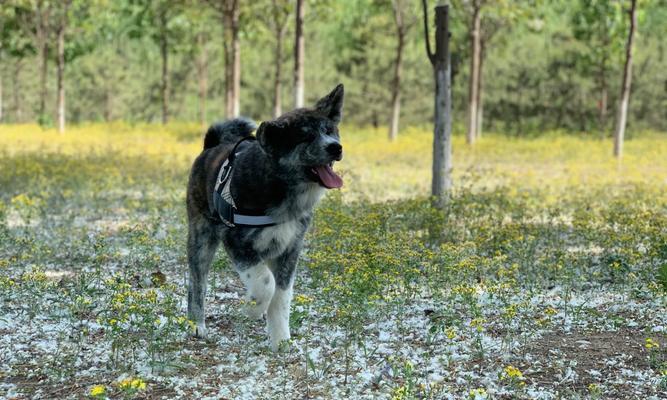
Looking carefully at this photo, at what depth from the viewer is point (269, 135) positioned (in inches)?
220

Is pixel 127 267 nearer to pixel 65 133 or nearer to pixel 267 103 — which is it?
pixel 65 133

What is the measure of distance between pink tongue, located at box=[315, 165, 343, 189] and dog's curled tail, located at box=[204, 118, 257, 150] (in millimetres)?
1769

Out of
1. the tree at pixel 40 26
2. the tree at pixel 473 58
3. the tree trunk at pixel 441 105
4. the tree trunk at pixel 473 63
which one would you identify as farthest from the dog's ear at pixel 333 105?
the tree at pixel 40 26

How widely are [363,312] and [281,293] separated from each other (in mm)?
881

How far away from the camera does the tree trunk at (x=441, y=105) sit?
12.2m

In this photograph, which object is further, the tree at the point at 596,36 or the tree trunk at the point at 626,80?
the tree at the point at 596,36

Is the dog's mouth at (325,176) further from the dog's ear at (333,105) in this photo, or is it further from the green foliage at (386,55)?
the green foliage at (386,55)

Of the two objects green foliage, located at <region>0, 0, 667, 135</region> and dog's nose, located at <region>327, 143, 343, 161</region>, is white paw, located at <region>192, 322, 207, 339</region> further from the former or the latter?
green foliage, located at <region>0, 0, 667, 135</region>

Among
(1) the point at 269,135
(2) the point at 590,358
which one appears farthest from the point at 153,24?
(2) the point at 590,358

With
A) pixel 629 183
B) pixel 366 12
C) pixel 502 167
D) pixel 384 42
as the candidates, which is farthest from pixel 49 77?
pixel 629 183

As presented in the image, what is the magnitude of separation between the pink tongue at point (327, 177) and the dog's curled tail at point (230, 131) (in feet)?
5.80

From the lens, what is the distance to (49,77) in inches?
2842

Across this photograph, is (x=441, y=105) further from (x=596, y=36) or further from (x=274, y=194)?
(x=596, y=36)

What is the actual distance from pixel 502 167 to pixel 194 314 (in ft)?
60.6
